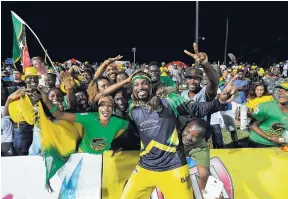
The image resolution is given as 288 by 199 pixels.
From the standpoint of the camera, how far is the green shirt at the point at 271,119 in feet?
18.5

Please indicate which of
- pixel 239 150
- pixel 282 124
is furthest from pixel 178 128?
pixel 282 124

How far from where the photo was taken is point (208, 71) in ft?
14.6

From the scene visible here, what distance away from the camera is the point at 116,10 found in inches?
1651

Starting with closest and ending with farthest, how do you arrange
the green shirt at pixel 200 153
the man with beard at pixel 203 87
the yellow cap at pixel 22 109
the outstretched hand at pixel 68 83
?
the man with beard at pixel 203 87
the green shirt at pixel 200 153
the yellow cap at pixel 22 109
the outstretched hand at pixel 68 83

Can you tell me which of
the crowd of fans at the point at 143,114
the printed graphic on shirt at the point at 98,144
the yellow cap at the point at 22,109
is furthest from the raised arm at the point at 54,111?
the yellow cap at the point at 22,109

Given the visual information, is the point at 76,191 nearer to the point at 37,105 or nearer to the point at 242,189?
the point at 37,105

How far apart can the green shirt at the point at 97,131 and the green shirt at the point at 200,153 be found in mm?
908

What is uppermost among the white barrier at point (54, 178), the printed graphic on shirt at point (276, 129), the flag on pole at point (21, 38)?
the flag on pole at point (21, 38)

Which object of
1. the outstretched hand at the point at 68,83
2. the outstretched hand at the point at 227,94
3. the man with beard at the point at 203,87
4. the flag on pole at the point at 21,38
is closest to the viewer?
the outstretched hand at the point at 227,94

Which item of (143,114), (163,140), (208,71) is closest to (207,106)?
(208,71)

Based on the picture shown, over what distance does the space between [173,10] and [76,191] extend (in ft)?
127

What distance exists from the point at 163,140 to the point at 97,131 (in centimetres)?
106

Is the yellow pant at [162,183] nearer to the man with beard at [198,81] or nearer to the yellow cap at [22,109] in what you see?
the man with beard at [198,81]

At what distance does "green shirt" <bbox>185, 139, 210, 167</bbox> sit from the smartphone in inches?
17.6
